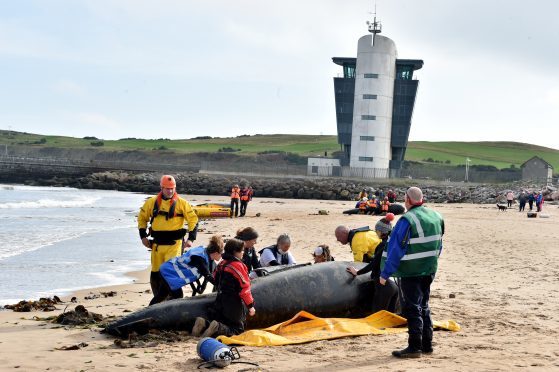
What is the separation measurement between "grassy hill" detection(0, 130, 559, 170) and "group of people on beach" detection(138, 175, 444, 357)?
11385cm

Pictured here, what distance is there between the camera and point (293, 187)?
70.4 meters

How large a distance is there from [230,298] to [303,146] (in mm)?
135194

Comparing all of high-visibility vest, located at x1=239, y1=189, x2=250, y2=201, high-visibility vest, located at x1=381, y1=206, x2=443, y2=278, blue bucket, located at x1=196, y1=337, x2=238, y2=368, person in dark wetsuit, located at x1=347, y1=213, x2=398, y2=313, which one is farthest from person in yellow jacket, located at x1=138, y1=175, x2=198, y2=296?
high-visibility vest, located at x1=239, y1=189, x2=250, y2=201

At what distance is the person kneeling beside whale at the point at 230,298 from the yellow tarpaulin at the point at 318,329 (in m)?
0.24

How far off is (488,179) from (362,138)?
22.7 meters

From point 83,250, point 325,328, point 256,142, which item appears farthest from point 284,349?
point 256,142

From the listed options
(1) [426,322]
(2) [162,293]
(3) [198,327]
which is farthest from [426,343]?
(2) [162,293]

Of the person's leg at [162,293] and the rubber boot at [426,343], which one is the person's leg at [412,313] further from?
the person's leg at [162,293]

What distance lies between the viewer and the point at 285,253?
458 inches

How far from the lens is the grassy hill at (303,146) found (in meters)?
131

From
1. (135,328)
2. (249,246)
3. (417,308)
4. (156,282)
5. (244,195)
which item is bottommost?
(135,328)

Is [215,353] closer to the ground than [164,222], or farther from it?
closer to the ground

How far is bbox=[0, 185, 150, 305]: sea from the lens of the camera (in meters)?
14.6

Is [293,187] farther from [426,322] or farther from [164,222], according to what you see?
[426,322]
